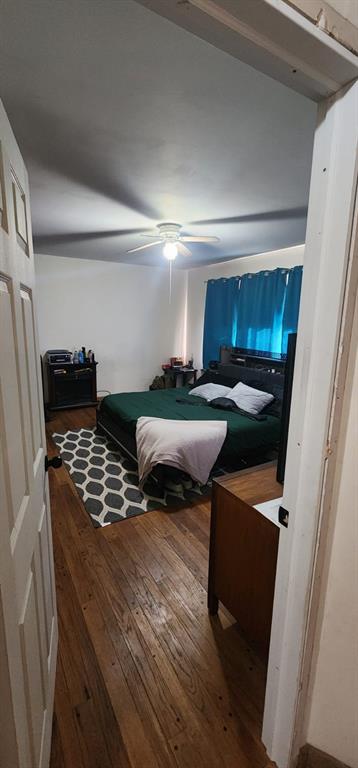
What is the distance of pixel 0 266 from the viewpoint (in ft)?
2.28

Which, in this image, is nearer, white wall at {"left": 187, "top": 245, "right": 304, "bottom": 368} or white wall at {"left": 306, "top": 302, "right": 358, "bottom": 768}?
white wall at {"left": 306, "top": 302, "right": 358, "bottom": 768}

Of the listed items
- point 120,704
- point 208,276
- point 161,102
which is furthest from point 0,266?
point 208,276

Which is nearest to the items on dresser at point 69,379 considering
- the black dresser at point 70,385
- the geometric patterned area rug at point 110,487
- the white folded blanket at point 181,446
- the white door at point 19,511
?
the black dresser at point 70,385

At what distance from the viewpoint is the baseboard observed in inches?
40.3

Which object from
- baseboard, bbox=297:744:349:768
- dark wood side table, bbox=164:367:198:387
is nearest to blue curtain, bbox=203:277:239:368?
dark wood side table, bbox=164:367:198:387

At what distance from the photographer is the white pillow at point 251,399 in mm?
3553

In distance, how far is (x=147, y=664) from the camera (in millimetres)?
1445

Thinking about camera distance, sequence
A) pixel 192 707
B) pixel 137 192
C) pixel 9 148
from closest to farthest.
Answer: pixel 9 148 → pixel 192 707 → pixel 137 192

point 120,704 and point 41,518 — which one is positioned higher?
point 41,518

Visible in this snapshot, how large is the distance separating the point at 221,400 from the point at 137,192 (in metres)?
2.27

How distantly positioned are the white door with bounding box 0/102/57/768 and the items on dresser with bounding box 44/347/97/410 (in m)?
3.72

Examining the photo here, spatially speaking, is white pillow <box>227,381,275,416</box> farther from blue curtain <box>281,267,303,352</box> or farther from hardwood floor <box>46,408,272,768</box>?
hardwood floor <box>46,408,272,768</box>

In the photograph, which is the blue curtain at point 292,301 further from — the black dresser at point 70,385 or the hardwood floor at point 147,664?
the black dresser at point 70,385

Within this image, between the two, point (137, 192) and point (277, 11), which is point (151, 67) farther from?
point (137, 192)
